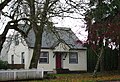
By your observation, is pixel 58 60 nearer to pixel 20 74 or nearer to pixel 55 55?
pixel 55 55

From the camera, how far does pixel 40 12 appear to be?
76.4 feet

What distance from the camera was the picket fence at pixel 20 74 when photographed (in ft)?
82.5

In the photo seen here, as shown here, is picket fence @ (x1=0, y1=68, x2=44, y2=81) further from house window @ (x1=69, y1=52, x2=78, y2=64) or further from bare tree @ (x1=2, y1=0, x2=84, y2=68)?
house window @ (x1=69, y1=52, x2=78, y2=64)

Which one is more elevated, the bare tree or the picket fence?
the bare tree

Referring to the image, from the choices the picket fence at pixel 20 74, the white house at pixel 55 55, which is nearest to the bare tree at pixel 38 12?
the picket fence at pixel 20 74

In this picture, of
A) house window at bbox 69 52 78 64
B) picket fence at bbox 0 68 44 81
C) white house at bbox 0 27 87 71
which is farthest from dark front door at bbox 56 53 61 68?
picket fence at bbox 0 68 44 81

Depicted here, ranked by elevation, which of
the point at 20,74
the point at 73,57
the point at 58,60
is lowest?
the point at 20,74

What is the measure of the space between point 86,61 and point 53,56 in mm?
5389

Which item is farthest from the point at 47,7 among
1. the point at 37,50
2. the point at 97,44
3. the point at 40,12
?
the point at 97,44

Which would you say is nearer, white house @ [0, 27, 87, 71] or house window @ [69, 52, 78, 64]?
white house @ [0, 27, 87, 71]

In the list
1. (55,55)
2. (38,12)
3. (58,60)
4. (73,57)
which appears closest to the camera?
(38,12)

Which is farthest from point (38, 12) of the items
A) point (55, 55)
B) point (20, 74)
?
point (55, 55)

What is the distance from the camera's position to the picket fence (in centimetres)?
2516

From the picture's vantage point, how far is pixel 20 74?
84.8ft
